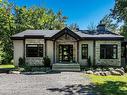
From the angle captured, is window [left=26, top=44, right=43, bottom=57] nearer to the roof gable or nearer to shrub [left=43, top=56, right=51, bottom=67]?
shrub [left=43, top=56, right=51, bottom=67]

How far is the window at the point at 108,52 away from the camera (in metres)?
30.2

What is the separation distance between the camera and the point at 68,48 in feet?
101

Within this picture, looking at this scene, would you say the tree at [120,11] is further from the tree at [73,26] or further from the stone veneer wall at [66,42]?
the tree at [73,26]

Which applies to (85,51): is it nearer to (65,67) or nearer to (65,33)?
(65,33)

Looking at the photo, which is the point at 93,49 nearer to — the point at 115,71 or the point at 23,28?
the point at 115,71

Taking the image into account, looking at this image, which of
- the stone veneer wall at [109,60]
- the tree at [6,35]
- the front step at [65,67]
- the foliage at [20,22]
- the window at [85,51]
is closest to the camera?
the front step at [65,67]

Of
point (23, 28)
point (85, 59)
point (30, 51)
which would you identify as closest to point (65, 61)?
point (85, 59)

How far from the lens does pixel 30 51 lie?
29516mm

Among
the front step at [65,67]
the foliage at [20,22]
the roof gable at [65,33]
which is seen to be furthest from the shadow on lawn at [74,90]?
the foliage at [20,22]

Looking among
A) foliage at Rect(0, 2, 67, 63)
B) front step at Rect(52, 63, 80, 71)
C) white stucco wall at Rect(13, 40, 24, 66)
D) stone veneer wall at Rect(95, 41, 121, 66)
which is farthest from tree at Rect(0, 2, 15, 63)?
stone veneer wall at Rect(95, 41, 121, 66)

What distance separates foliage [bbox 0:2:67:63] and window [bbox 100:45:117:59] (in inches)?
765

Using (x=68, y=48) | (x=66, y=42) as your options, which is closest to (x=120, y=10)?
(x=68, y=48)

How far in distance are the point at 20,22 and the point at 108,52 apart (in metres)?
24.3

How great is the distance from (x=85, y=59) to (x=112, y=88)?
47.0 feet
